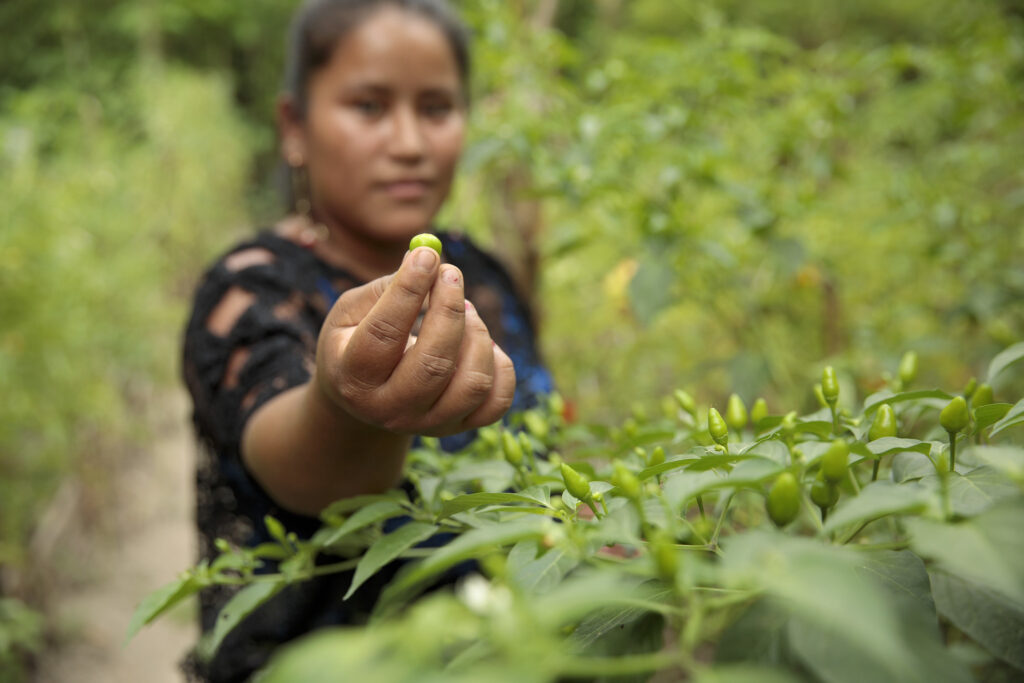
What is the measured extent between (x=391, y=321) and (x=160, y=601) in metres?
0.20

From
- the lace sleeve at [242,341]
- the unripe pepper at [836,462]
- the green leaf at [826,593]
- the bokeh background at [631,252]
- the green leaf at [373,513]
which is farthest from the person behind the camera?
the bokeh background at [631,252]

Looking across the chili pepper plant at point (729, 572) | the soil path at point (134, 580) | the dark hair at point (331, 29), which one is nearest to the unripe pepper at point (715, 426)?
the chili pepper plant at point (729, 572)

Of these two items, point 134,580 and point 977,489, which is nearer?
point 977,489

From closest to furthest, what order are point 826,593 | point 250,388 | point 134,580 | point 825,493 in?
1. point 826,593
2. point 825,493
3. point 250,388
4. point 134,580

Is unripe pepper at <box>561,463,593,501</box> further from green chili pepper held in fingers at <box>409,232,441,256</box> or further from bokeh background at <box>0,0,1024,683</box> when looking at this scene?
bokeh background at <box>0,0,1024,683</box>

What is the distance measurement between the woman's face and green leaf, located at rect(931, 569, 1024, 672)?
666mm

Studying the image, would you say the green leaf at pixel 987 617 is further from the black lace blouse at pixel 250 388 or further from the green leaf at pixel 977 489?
the black lace blouse at pixel 250 388

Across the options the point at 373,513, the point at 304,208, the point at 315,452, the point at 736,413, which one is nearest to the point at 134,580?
the point at 304,208

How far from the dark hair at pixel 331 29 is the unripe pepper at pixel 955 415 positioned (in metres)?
0.77

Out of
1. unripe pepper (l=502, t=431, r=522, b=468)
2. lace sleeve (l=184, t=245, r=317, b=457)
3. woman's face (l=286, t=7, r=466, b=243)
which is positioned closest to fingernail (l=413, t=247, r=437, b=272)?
unripe pepper (l=502, t=431, r=522, b=468)

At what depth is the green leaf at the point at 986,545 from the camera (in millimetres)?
185

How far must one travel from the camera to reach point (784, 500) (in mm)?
247

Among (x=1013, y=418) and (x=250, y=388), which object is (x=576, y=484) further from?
(x=250, y=388)

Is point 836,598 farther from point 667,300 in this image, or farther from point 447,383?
point 667,300
